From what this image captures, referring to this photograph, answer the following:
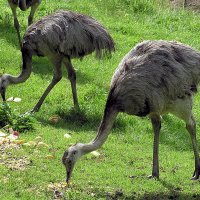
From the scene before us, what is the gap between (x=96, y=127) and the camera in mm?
11641

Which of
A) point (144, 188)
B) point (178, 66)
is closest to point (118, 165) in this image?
point (144, 188)

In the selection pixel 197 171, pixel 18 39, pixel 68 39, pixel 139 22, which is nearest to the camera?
pixel 197 171

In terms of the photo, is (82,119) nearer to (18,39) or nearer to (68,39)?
(68,39)

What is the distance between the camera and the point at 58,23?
11734mm

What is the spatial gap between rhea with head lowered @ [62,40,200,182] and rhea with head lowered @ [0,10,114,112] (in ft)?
8.16

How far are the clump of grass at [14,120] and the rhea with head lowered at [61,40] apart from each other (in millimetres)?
599

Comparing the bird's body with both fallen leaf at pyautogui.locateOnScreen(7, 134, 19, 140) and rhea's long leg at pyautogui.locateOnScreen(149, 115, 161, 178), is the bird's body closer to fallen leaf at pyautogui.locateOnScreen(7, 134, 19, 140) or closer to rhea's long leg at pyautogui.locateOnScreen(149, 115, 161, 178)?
rhea's long leg at pyautogui.locateOnScreen(149, 115, 161, 178)

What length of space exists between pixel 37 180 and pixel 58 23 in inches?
134

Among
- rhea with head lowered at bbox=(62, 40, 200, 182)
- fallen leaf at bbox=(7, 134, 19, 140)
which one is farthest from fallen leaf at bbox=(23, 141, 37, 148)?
rhea with head lowered at bbox=(62, 40, 200, 182)

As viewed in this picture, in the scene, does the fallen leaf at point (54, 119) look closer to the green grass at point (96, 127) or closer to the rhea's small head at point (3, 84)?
the green grass at point (96, 127)

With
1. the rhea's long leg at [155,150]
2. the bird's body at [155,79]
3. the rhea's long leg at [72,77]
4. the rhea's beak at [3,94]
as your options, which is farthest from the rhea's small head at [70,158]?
the rhea's long leg at [72,77]

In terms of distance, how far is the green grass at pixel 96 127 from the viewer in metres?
8.98

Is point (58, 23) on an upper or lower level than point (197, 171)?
upper

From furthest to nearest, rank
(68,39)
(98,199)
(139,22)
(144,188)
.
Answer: (139,22)
(68,39)
(144,188)
(98,199)
